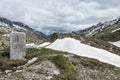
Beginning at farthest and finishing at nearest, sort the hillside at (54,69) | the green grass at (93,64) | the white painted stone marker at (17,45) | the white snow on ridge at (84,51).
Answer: the white snow on ridge at (84,51) < the white painted stone marker at (17,45) < the green grass at (93,64) < the hillside at (54,69)

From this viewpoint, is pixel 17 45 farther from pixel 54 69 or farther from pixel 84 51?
pixel 84 51

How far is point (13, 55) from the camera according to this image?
31.4m

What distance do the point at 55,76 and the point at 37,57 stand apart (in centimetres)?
454

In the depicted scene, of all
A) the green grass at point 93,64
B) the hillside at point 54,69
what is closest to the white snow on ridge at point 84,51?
the green grass at point 93,64

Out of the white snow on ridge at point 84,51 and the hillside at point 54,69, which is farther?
the white snow on ridge at point 84,51

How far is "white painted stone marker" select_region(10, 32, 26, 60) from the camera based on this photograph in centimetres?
3100

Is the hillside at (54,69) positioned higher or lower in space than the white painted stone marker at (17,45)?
lower

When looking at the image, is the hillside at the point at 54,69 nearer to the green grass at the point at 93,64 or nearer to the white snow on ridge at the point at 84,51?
the green grass at the point at 93,64

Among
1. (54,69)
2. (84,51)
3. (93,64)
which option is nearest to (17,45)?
(54,69)

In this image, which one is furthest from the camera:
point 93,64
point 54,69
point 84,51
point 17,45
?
point 84,51

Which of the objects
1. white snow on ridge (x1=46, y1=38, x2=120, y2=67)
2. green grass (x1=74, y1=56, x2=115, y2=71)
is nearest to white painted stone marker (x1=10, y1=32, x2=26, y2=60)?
green grass (x1=74, y1=56, x2=115, y2=71)

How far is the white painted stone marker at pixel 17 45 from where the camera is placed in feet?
102

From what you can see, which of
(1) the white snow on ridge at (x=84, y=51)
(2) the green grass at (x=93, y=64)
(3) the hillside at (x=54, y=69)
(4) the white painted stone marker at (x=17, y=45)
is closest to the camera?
(3) the hillside at (x=54, y=69)

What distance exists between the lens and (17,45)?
103 feet
